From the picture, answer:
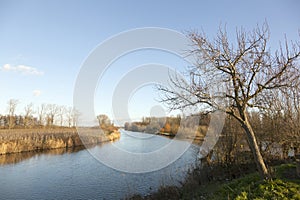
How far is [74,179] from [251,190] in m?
11.1

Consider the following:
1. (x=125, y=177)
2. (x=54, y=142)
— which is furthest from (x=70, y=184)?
(x=54, y=142)

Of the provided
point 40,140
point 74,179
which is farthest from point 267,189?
point 40,140

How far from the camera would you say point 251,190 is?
6.23 meters

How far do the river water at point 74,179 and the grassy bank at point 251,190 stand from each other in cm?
81

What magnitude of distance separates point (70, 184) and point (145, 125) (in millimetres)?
27852

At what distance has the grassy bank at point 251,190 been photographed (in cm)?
565

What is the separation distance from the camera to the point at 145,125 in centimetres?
3988

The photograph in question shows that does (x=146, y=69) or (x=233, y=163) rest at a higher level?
(x=146, y=69)

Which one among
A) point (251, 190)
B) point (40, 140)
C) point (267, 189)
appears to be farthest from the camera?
point (40, 140)

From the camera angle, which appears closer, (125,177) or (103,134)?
(125,177)

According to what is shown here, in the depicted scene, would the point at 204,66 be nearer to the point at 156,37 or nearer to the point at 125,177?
the point at 156,37

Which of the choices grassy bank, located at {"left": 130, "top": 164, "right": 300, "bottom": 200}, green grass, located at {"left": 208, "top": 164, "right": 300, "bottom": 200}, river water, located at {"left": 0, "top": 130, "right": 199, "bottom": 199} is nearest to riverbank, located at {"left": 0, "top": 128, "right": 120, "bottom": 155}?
river water, located at {"left": 0, "top": 130, "right": 199, "bottom": 199}

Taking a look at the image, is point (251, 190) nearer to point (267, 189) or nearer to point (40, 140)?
point (267, 189)

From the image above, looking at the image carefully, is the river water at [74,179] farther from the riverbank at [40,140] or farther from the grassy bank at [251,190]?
the riverbank at [40,140]
